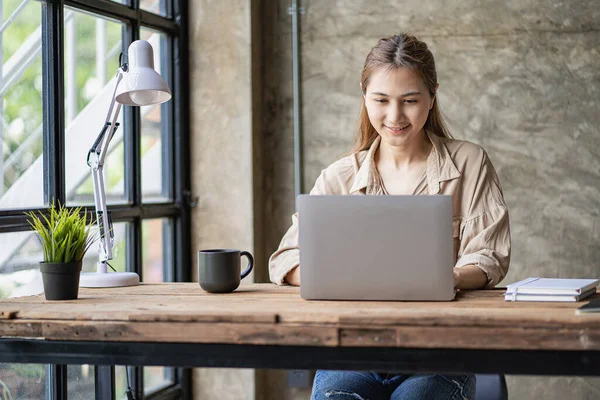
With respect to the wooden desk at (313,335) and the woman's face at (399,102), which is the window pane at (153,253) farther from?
the wooden desk at (313,335)

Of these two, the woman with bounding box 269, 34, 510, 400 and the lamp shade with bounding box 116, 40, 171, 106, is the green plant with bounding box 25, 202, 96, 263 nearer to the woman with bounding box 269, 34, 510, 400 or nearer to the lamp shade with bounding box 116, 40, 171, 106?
A: the lamp shade with bounding box 116, 40, 171, 106

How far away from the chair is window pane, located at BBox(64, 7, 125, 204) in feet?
5.52

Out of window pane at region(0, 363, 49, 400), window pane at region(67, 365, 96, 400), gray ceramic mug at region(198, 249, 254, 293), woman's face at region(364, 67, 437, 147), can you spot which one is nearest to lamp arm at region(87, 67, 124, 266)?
A: gray ceramic mug at region(198, 249, 254, 293)

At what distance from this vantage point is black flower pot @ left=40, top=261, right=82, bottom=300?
210cm

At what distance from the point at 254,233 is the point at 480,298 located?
91.1 inches

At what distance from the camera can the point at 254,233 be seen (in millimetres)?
4195

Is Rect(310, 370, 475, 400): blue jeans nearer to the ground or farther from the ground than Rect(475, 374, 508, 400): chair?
farther from the ground

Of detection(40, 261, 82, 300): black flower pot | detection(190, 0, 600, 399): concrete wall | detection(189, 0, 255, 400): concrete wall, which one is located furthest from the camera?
detection(189, 0, 255, 400): concrete wall

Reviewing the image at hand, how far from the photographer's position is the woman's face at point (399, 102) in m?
2.53

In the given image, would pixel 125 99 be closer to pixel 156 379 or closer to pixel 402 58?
pixel 402 58

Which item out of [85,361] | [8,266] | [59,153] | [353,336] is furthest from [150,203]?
[353,336]

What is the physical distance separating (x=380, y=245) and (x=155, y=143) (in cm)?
237

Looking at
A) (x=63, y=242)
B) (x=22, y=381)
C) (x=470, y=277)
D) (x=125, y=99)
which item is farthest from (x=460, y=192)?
(x=22, y=381)

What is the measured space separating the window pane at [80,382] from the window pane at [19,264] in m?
0.41
